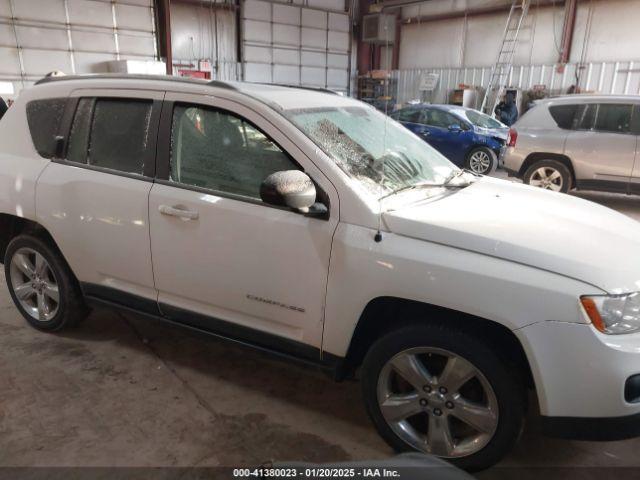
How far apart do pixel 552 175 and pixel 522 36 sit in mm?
10337

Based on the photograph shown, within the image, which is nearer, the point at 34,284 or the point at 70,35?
the point at 34,284

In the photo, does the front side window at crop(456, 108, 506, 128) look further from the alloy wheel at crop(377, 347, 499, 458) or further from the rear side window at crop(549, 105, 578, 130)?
the alloy wheel at crop(377, 347, 499, 458)

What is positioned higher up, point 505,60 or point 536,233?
point 505,60

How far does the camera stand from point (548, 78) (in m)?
15.4

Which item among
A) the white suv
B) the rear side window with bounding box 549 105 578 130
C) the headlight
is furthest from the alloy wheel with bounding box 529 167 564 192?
the headlight

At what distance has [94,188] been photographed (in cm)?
284

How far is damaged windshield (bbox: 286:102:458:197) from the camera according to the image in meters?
2.35

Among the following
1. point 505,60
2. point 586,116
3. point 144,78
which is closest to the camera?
point 144,78

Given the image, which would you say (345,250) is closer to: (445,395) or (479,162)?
(445,395)

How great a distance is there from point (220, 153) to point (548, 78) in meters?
15.6

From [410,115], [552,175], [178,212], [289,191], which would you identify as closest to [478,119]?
[410,115]

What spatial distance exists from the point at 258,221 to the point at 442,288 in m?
0.90

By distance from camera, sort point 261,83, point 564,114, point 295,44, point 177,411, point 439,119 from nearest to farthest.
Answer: point 177,411, point 261,83, point 564,114, point 439,119, point 295,44

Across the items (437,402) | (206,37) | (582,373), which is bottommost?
(437,402)
